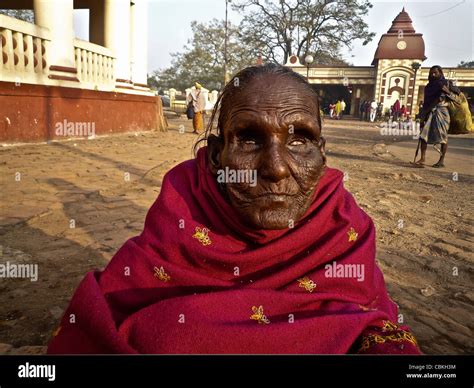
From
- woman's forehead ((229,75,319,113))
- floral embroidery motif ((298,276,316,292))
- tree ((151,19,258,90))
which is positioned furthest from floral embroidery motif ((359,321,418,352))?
tree ((151,19,258,90))

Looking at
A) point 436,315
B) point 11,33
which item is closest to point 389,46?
point 11,33

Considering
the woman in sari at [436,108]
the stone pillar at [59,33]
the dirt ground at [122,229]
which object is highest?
the stone pillar at [59,33]

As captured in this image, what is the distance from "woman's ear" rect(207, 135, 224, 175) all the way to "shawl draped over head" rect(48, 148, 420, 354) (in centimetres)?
4

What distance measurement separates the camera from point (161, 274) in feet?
4.83

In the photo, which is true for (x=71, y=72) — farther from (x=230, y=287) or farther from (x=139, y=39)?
(x=230, y=287)

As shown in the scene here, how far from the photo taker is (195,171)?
1656 millimetres

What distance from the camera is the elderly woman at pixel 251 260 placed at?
124cm

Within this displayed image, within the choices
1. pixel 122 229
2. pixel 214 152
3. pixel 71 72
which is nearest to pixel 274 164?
pixel 214 152

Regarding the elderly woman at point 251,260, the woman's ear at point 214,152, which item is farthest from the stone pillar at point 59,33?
the elderly woman at point 251,260

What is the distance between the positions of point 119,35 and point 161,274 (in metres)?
11.0

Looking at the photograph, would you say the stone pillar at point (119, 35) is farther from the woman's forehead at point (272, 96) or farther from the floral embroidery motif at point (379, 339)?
the floral embroidery motif at point (379, 339)

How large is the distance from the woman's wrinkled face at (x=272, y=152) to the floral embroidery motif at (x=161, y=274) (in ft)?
1.22

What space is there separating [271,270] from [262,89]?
0.68m

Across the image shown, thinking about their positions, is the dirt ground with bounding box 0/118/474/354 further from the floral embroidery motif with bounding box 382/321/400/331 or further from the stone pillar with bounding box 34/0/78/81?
the stone pillar with bounding box 34/0/78/81
